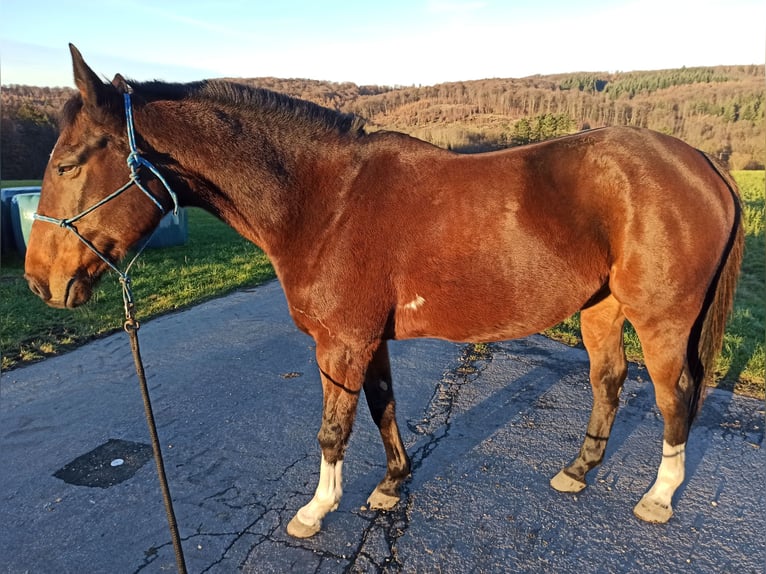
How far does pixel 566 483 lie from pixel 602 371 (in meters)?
0.77

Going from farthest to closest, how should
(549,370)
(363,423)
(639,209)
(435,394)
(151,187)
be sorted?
1. (549,370)
2. (435,394)
3. (363,423)
4. (639,209)
5. (151,187)

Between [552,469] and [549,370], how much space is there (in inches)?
65.6

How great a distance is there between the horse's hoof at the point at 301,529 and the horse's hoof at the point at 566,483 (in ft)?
4.87

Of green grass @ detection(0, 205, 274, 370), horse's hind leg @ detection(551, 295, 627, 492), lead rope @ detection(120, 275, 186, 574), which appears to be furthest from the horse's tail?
green grass @ detection(0, 205, 274, 370)

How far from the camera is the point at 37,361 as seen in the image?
15.6 ft

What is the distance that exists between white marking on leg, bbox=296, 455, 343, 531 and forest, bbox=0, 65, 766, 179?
1979 millimetres

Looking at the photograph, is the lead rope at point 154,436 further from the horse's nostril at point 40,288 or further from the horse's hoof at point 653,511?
the horse's hoof at point 653,511

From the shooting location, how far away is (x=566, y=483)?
2.84 m

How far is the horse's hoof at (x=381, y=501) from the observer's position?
8.80 ft

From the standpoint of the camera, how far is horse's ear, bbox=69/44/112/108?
1859 mm

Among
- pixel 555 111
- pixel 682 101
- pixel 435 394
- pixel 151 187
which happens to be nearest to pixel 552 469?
pixel 435 394

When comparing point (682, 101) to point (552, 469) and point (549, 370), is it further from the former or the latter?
point (552, 469)

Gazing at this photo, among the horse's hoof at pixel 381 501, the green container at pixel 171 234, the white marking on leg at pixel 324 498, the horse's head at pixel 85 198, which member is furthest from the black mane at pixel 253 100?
the green container at pixel 171 234

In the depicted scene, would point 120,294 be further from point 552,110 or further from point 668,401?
point 552,110
